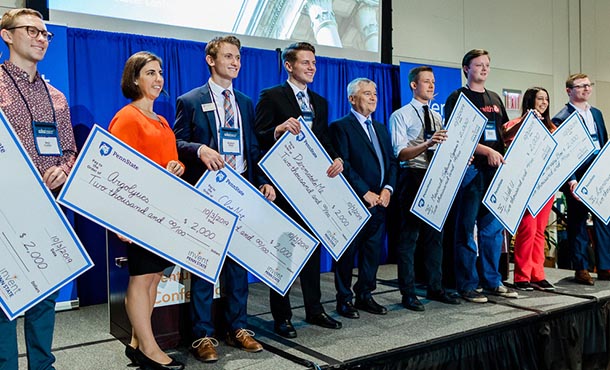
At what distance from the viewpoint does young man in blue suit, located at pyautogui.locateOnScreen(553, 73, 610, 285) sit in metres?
4.21

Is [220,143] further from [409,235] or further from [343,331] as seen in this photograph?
[409,235]

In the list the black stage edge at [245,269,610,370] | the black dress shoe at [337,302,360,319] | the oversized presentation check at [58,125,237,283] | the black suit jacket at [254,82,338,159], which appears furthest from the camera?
the black dress shoe at [337,302,360,319]

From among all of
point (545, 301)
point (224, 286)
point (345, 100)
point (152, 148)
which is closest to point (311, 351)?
point (224, 286)

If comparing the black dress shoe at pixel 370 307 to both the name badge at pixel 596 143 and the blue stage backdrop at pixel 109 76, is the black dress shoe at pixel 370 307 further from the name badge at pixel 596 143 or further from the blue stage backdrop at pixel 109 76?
the name badge at pixel 596 143

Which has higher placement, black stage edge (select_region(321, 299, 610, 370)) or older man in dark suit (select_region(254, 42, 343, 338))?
older man in dark suit (select_region(254, 42, 343, 338))

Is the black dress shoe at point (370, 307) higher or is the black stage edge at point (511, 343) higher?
the black dress shoe at point (370, 307)

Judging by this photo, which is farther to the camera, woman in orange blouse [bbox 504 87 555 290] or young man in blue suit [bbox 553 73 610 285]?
young man in blue suit [bbox 553 73 610 285]

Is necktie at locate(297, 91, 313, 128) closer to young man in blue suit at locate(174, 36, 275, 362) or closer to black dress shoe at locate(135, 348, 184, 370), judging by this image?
young man in blue suit at locate(174, 36, 275, 362)

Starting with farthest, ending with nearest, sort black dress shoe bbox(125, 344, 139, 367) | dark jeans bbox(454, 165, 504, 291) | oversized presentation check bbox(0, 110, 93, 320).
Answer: dark jeans bbox(454, 165, 504, 291)
black dress shoe bbox(125, 344, 139, 367)
oversized presentation check bbox(0, 110, 93, 320)

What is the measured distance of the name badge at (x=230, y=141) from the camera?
2633 mm

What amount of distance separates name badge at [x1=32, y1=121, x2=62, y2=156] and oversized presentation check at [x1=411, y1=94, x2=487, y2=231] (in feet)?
6.59

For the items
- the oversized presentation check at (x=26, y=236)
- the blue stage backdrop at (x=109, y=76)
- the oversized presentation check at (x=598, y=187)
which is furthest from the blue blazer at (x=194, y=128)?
the oversized presentation check at (x=598, y=187)

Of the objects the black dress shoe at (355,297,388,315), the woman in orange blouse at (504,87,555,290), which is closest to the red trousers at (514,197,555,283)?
the woman in orange blouse at (504,87,555,290)

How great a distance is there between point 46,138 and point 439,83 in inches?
178
